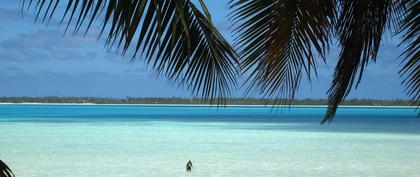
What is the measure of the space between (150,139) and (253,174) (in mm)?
11561

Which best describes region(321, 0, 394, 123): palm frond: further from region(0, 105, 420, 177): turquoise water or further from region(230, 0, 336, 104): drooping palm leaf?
region(0, 105, 420, 177): turquoise water

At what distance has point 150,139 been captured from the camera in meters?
26.6

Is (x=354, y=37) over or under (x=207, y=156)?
over

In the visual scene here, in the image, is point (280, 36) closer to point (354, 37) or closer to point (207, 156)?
point (354, 37)

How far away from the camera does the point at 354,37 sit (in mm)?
2014

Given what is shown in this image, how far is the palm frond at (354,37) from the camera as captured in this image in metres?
2.00

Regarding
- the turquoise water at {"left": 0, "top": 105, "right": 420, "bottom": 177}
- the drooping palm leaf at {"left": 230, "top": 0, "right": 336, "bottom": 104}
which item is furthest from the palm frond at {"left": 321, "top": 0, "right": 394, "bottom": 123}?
the turquoise water at {"left": 0, "top": 105, "right": 420, "bottom": 177}

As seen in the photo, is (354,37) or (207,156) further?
(207,156)

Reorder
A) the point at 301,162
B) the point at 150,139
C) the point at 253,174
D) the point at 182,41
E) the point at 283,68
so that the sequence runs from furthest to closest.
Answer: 1. the point at 150,139
2. the point at 301,162
3. the point at 253,174
4. the point at 283,68
5. the point at 182,41

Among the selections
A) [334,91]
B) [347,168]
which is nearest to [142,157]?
[347,168]

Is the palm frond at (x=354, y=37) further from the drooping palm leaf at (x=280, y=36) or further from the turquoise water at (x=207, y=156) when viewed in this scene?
the turquoise water at (x=207, y=156)

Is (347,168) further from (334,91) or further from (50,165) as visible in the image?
(334,91)

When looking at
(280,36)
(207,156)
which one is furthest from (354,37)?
(207,156)

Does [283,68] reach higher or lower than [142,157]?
higher
